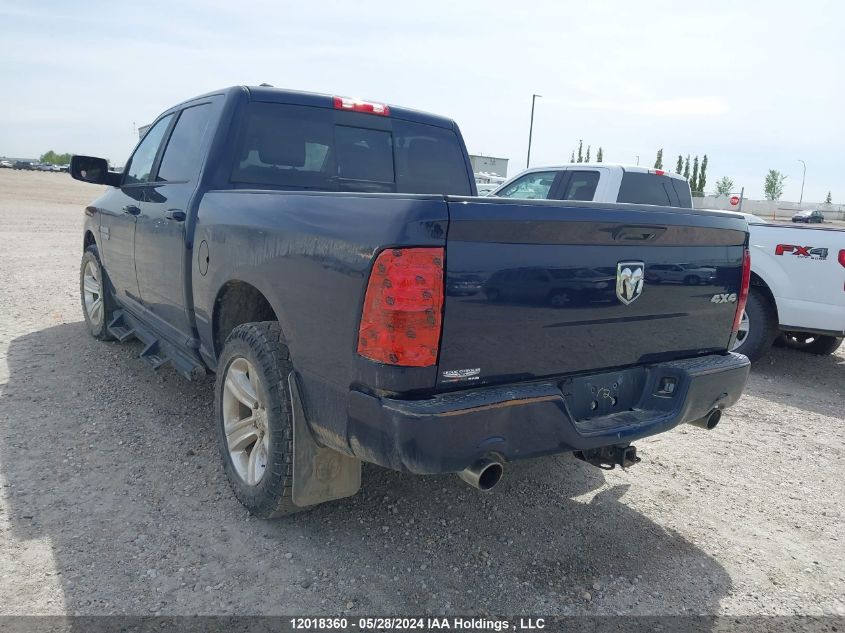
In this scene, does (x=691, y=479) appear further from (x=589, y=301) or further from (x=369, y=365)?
(x=369, y=365)

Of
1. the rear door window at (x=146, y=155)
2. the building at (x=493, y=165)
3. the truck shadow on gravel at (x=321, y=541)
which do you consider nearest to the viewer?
the truck shadow on gravel at (x=321, y=541)

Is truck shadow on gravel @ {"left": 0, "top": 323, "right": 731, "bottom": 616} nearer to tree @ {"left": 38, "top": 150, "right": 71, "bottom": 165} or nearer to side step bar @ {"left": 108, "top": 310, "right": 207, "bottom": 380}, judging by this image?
side step bar @ {"left": 108, "top": 310, "right": 207, "bottom": 380}

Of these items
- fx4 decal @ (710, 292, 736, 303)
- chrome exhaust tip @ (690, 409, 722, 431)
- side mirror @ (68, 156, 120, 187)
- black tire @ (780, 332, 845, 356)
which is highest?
side mirror @ (68, 156, 120, 187)

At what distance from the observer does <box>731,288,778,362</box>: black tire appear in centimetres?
637

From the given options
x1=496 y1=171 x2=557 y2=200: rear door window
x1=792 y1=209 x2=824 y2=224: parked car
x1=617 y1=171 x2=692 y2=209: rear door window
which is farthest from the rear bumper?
x1=792 y1=209 x2=824 y2=224: parked car

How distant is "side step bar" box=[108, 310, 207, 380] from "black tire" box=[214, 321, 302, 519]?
2.85ft

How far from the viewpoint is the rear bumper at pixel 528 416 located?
223 cm

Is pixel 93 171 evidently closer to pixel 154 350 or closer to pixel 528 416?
pixel 154 350

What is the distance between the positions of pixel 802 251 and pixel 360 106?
4505 mm

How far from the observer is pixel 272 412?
2812 mm

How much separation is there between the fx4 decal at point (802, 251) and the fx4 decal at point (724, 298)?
355cm

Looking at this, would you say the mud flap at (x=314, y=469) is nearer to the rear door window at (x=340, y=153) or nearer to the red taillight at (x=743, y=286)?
the rear door window at (x=340, y=153)

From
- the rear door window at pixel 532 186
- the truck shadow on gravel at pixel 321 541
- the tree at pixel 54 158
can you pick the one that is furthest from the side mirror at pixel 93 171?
the tree at pixel 54 158

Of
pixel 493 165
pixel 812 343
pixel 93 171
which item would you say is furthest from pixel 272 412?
pixel 493 165
